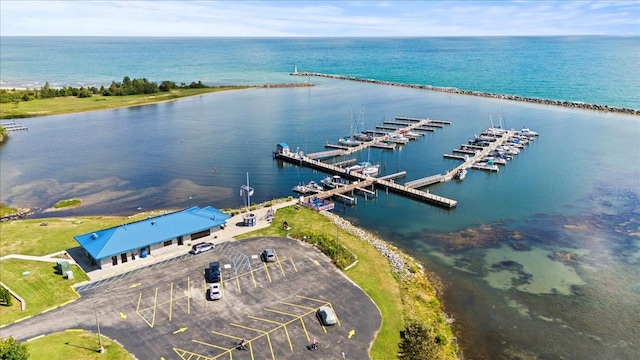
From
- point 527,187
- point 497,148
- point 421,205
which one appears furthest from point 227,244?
point 497,148

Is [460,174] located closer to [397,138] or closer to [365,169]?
[365,169]

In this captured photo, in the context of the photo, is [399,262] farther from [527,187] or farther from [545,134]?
[545,134]

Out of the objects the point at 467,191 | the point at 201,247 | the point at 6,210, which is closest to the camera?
the point at 201,247

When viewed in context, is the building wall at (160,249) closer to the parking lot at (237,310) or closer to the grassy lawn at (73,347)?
the parking lot at (237,310)

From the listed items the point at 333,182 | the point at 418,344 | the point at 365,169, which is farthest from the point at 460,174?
the point at 418,344

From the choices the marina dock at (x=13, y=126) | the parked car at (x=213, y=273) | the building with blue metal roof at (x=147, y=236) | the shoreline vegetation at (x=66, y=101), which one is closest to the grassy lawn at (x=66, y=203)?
the building with blue metal roof at (x=147, y=236)

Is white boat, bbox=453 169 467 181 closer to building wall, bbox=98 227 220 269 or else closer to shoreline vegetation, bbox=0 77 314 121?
building wall, bbox=98 227 220 269

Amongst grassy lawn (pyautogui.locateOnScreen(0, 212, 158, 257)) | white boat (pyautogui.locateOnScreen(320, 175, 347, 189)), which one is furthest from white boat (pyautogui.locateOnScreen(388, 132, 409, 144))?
grassy lawn (pyautogui.locateOnScreen(0, 212, 158, 257))
